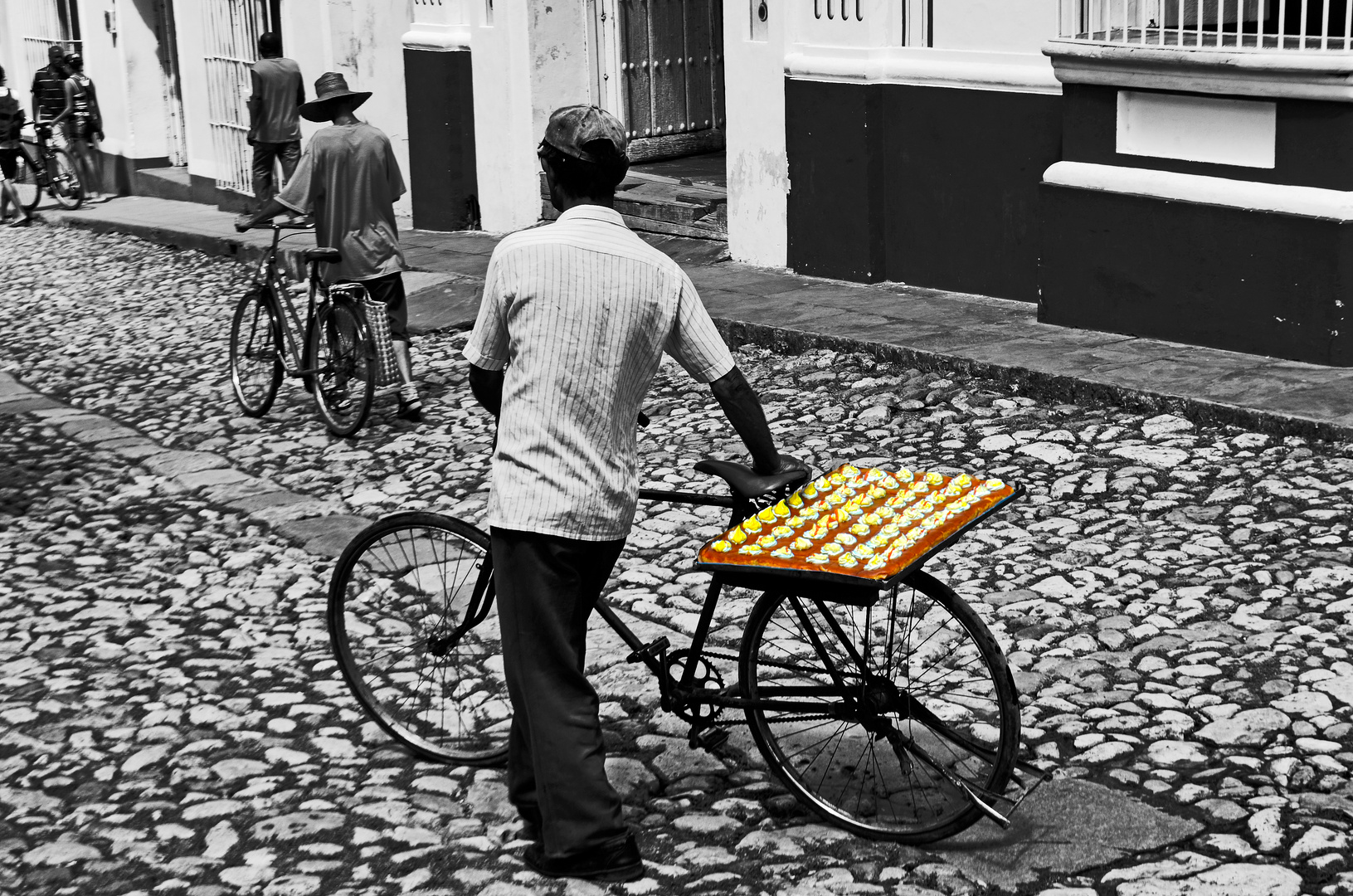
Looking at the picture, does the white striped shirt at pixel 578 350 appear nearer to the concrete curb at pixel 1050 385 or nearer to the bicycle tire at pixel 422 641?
the bicycle tire at pixel 422 641

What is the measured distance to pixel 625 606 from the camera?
225 inches

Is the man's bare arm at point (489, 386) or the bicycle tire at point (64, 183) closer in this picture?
the man's bare arm at point (489, 386)

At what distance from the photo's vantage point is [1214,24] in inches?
352

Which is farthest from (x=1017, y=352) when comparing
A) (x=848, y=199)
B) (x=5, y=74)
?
(x=5, y=74)

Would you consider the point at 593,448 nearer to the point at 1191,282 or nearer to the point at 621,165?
the point at 621,165

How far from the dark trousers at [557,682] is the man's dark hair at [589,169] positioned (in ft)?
2.51

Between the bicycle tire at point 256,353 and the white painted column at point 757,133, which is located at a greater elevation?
the white painted column at point 757,133

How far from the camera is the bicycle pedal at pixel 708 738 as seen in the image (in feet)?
13.9

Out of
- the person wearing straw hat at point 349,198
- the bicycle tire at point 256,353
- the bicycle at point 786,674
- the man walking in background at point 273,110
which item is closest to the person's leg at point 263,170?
the man walking in background at point 273,110

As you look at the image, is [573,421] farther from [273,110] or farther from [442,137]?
[273,110]

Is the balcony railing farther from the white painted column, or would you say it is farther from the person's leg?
the person's leg

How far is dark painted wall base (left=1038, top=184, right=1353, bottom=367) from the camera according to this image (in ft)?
26.0

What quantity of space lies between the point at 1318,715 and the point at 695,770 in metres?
1.62

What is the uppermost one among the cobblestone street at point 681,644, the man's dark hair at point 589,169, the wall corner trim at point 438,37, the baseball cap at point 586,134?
the wall corner trim at point 438,37
